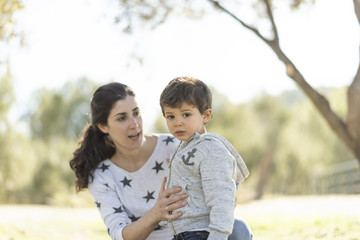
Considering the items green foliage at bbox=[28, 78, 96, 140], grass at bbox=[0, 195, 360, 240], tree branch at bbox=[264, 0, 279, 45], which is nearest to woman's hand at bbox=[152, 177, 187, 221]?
grass at bbox=[0, 195, 360, 240]

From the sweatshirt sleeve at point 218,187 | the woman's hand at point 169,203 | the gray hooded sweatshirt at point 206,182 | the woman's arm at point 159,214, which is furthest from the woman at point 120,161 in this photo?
the sweatshirt sleeve at point 218,187

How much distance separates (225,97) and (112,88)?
885 inches

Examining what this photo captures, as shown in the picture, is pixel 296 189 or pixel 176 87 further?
pixel 296 189

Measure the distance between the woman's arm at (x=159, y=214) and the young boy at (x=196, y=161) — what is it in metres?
0.04

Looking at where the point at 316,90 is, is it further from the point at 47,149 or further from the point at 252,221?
the point at 47,149

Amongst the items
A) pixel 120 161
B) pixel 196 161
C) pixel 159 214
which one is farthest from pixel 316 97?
pixel 196 161

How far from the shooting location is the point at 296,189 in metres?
26.3

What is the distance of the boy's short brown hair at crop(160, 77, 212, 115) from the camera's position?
8.18 ft

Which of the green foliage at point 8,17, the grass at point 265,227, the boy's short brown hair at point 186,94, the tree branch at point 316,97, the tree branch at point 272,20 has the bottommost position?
the grass at point 265,227

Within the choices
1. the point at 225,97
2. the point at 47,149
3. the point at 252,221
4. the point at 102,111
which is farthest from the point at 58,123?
the point at 102,111

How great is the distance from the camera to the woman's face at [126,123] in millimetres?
3230

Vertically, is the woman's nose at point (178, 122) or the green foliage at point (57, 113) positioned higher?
the green foliage at point (57, 113)

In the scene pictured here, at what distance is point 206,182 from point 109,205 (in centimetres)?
109

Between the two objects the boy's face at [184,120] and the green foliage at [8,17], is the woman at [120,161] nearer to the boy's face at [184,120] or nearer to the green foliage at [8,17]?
the boy's face at [184,120]
